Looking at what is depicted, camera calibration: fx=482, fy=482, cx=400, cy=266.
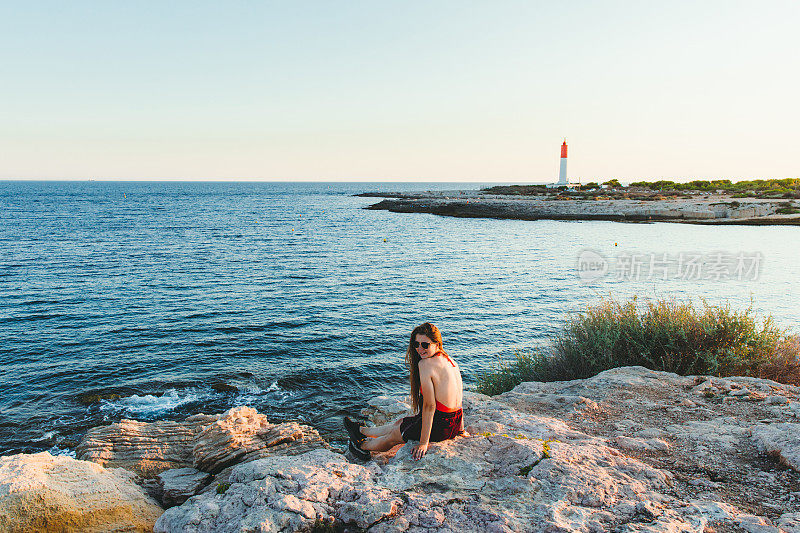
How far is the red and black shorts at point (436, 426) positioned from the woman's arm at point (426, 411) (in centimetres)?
13

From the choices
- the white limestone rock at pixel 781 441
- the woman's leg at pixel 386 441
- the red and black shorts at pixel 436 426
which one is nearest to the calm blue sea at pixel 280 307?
the woman's leg at pixel 386 441

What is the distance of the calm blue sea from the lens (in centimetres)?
1312

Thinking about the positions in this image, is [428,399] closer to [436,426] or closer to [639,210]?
[436,426]

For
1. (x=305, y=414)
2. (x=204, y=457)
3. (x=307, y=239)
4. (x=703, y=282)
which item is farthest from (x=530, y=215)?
(x=204, y=457)

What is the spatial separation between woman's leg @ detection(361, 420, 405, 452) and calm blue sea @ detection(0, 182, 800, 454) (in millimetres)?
4837

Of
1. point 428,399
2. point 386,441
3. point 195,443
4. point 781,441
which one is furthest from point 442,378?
point 195,443

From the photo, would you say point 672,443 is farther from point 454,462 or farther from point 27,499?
point 27,499

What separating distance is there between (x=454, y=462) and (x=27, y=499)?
4646 millimetres

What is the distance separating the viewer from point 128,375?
46.9 ft

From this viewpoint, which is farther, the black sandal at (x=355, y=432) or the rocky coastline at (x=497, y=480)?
the black sandal at (x=355, y=432)

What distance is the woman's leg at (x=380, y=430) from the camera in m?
6.27

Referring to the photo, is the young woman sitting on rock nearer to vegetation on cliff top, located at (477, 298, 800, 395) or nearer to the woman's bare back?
the woman's bare back

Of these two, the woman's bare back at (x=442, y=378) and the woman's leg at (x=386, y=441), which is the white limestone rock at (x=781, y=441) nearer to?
the woman's bare back at (x=442, y=378)

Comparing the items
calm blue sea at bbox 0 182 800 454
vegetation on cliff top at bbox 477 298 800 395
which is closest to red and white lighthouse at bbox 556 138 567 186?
calm blue sea at bbox 0 182 800 454
